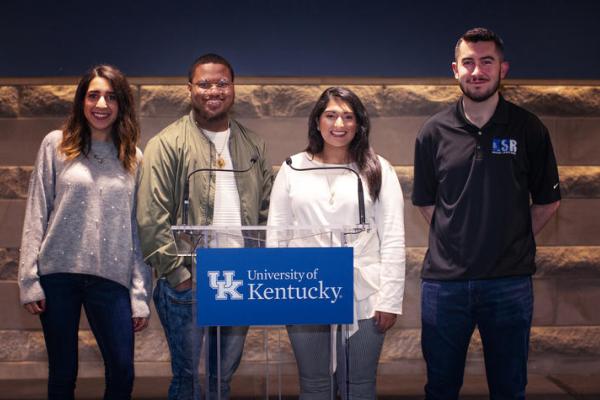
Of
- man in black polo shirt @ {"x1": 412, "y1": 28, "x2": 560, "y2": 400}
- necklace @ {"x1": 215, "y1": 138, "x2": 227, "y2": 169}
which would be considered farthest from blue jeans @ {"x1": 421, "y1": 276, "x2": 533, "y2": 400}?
necklace @ {"x1": 215, "y1": 138, "x2": 227, "y2": 169}

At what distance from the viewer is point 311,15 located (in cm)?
418

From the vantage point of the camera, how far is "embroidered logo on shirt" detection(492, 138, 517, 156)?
275cm

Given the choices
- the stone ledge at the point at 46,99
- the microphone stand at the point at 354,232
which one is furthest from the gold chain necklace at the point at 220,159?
the stone ledge at the point at 46,99

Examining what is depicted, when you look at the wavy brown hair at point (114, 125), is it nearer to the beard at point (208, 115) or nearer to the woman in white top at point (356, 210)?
the beard at point (208, 115)

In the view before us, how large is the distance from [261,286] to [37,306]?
114 centimetres

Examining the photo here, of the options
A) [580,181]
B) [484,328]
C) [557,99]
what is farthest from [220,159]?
[580,181]

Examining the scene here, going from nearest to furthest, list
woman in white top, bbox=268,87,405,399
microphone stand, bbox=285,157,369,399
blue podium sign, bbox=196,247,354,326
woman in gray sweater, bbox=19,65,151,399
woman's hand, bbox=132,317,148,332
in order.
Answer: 1. blue podium sign, bbox=196,247,354,326
2. microphone stand, bbox=285,157,369,399
3. woman in white top, bbox=268,87,405,399
4. woman in gray sweater, bbox=19,65,151,399
5. woman's hand, bbox=132,317,148,332

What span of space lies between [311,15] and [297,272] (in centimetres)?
238

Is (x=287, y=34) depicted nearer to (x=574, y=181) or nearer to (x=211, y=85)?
(x=211, y=85)

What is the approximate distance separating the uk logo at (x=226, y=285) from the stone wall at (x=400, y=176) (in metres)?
2.16

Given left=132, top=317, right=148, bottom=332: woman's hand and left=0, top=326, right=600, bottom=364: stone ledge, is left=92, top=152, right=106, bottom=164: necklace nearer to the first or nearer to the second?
left=132, top=317, right=148, bottom=332: woman's hand

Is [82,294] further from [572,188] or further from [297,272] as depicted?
[572,188]

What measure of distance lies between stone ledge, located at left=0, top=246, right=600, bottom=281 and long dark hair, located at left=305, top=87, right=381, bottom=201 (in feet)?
5.26

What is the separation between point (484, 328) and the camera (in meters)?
2.77
